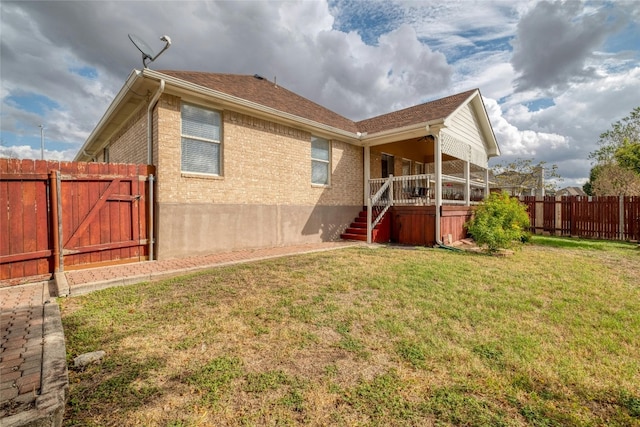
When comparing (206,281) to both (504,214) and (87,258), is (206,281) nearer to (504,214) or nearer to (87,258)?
(87,258)

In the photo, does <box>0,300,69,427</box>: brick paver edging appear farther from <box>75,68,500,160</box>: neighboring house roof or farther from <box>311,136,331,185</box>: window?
<box>311,136,331,185</box>: window

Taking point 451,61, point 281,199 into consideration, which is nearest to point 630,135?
point 451,61

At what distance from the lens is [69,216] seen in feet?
18.6

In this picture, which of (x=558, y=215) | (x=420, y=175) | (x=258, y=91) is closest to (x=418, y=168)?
(x=420, y=175)

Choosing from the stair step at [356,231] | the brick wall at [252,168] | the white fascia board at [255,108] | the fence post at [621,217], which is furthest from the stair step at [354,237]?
the fence post at [621,217]

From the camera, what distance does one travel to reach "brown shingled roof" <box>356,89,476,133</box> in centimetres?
1060

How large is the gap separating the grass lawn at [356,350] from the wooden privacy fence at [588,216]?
926cm

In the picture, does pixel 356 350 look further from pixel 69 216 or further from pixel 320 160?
pixel 320 160

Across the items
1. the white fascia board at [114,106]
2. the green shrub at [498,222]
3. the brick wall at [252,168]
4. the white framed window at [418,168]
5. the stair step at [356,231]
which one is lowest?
the stair step at [356,231]

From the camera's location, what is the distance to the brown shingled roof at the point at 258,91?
800 centimetres

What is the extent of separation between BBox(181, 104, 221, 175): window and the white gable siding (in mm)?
8250

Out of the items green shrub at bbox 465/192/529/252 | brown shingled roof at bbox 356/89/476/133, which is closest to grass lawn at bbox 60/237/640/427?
green shrub at bbox 465/192/529/252

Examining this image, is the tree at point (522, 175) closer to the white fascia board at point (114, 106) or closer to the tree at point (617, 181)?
the tree at point (617, 181)

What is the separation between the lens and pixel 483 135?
14242mm
